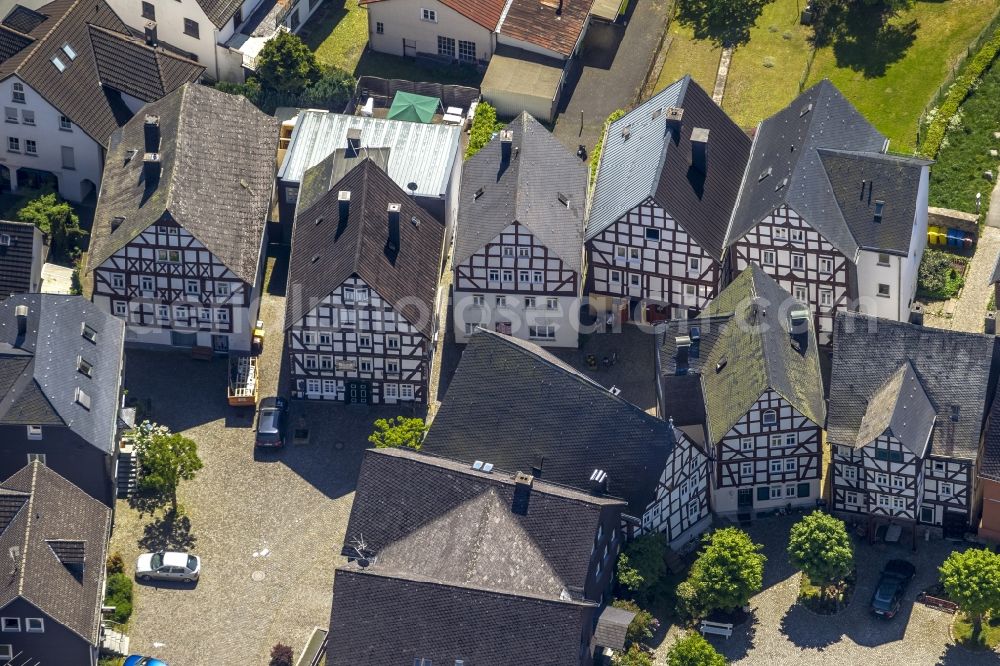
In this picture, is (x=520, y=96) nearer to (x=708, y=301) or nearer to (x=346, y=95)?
(x=346, y=95)

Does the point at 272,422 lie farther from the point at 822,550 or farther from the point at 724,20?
the point at 724,20

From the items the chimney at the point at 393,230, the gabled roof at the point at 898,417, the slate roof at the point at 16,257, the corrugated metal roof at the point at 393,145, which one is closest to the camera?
the gabled roof at the point at 898,417

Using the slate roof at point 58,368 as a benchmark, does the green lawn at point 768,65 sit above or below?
above

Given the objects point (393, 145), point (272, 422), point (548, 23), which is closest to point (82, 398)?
point (272, 422)

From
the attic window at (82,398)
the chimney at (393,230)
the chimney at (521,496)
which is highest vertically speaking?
the chimney at (393,230)

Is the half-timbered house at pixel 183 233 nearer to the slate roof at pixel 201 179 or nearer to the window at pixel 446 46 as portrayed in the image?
the slate roof at pixel 201 179

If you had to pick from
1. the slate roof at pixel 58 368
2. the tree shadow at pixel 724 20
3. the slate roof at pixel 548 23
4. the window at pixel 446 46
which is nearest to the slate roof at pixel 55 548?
the slate roof at pixel 58 368

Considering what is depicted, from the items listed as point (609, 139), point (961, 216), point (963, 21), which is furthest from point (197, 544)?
point (963, 21)

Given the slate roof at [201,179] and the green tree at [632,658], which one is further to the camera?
the slate roof at [201,179]

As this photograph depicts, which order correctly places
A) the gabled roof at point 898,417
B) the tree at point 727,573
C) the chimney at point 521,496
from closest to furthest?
the chimney at point 521,496
the tree at point 727,573
the gabled roof at point 898,417
